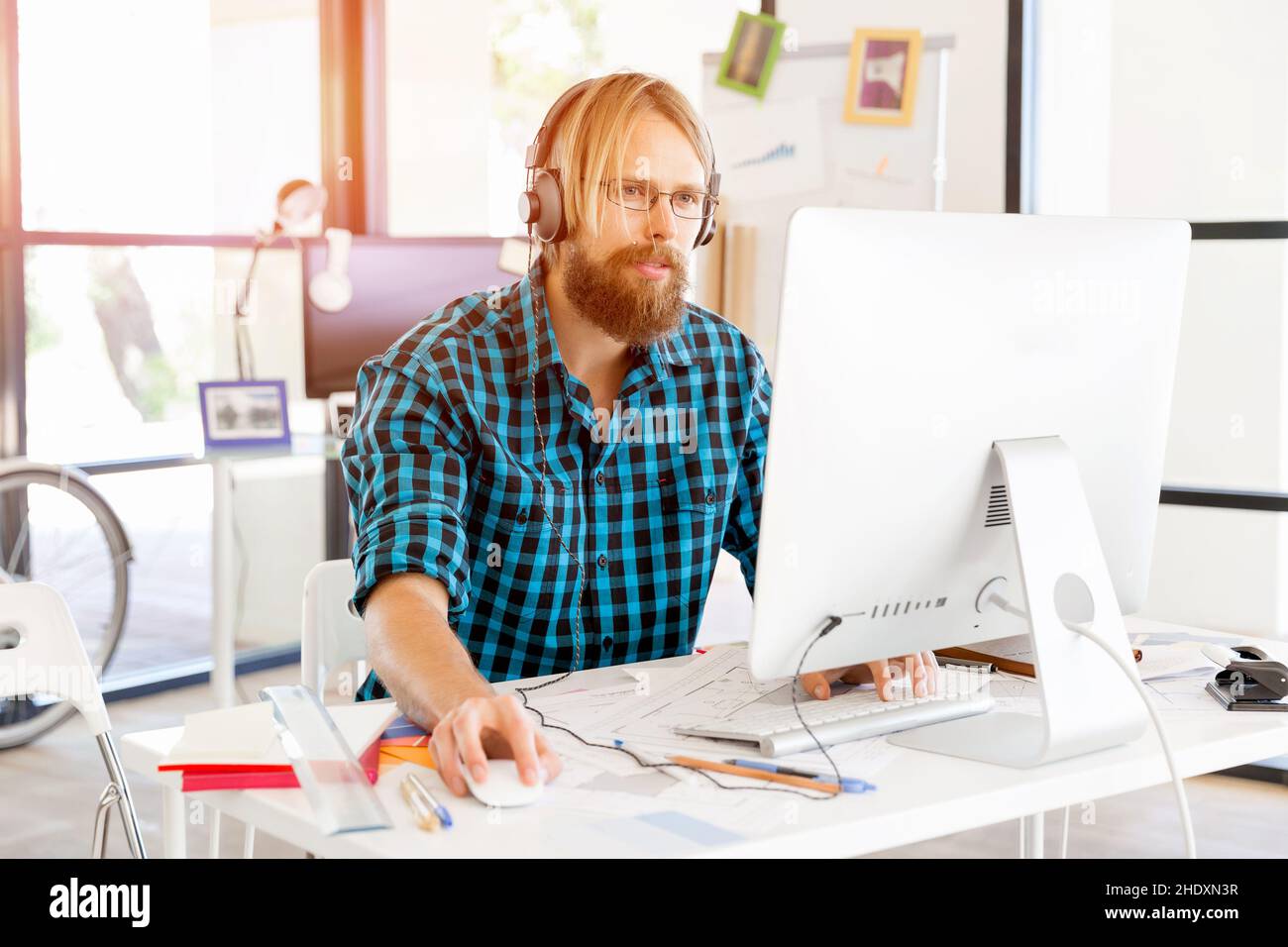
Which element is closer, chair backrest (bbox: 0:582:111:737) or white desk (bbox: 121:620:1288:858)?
white desk (bbox: 121:620:1288:858)

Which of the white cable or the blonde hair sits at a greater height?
the blonde hair

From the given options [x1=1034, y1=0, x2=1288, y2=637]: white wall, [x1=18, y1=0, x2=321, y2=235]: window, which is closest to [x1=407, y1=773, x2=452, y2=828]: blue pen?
[x1=1034, y1=0, x2=1288, y2=637]: white wall

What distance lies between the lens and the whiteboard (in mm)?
3188

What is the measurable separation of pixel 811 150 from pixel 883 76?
0.79ft

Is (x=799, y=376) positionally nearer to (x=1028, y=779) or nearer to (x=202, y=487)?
(x=1028, y=779)

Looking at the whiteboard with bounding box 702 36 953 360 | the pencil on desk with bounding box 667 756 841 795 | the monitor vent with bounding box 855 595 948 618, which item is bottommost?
the pencil on desk with bounding box 667 756 841 795

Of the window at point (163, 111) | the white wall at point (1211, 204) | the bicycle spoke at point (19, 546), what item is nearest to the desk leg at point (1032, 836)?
the white wall at point (1211, 204)

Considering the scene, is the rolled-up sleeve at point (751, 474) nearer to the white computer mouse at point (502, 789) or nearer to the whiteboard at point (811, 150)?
the white computer mouse at point (502, 789)

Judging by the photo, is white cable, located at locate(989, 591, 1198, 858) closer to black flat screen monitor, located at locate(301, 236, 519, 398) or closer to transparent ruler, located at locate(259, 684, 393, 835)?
transparent ruler, located at locate(259, 684, 393, 835)

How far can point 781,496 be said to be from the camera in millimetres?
1016

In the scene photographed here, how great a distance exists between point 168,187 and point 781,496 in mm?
3162

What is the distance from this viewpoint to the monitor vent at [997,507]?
3.66 feet

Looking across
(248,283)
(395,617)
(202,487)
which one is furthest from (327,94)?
(395,617)

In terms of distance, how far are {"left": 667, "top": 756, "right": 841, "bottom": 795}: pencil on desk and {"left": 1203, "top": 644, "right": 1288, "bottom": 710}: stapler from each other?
48 cm
